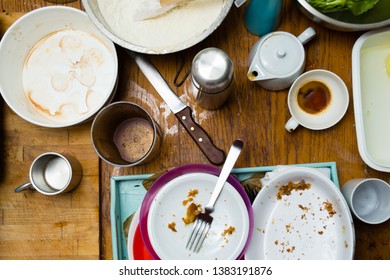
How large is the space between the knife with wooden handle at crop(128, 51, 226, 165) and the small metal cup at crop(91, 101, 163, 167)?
64mm

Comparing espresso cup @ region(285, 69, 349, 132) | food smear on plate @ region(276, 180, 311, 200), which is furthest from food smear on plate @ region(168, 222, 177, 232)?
espresso cup @ region(285, 69, 349, 132)

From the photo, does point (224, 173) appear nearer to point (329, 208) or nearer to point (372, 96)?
point (329, 208)

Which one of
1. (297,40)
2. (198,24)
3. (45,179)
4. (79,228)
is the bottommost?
(79,228)

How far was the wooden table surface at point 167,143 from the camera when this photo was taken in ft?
3.03

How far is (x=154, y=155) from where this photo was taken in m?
0.92

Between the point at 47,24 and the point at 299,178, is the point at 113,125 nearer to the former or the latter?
the point at 47,24

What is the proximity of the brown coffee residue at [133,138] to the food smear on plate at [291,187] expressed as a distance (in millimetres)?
321

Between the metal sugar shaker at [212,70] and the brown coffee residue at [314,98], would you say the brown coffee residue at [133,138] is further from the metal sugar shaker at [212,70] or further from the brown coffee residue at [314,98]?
the brown coffee residue at [314,98]

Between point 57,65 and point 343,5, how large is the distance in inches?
27.0

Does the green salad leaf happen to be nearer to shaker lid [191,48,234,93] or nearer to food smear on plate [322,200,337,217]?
shaker lid [191,48,234,93]

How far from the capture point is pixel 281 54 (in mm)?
870

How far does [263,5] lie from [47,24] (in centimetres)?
52

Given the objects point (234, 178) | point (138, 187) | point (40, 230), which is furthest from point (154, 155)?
point (40, 230)

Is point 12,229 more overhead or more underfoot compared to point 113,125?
more underfoot
